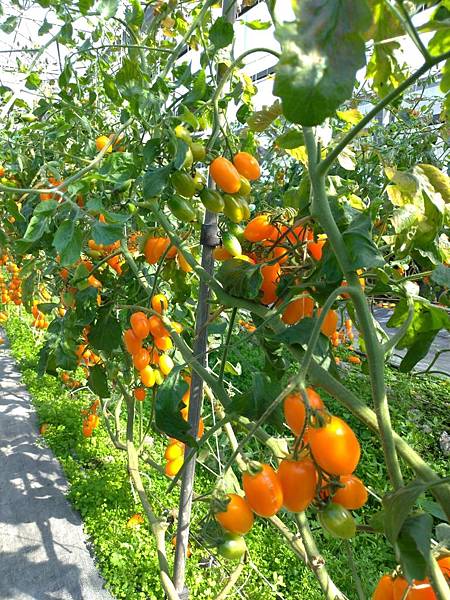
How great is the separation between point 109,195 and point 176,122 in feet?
1.00

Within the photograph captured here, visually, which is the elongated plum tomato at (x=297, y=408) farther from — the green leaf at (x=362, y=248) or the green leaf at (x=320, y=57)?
the green leaf at (x=320, y=57)

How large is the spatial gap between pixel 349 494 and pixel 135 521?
1910mm

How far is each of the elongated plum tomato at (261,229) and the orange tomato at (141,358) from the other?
16.1 inches

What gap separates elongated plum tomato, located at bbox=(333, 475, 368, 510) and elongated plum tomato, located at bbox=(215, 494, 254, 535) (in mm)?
123

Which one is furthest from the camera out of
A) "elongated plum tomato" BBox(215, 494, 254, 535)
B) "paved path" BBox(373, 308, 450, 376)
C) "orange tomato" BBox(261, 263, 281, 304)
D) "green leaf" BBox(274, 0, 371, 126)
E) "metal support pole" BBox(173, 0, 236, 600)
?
"paved path" BBox(373, 308, 450, 376)

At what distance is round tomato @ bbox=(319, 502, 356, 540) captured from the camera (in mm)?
442

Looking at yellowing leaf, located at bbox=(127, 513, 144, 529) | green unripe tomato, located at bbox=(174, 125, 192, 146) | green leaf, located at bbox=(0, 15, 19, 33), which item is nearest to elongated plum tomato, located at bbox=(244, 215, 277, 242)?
green unripe tomato, located at bbox=(174, 125, 192, 146)

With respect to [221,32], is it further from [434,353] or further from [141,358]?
[434,353]

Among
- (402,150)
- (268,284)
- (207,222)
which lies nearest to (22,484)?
(207,222)

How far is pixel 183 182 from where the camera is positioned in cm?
71

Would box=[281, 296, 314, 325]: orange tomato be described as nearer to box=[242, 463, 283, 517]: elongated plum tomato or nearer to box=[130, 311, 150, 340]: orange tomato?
box=[242, 463, 283, 517]: elongated plum tomato

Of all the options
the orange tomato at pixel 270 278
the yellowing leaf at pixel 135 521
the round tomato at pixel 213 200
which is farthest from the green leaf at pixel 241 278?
the yellowing leaf at pixel 135 521

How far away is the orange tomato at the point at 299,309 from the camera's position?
621mm

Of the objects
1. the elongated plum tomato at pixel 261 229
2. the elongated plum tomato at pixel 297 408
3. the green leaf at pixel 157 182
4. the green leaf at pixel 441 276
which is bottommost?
the elongated plum tomato at pixel 297 408
